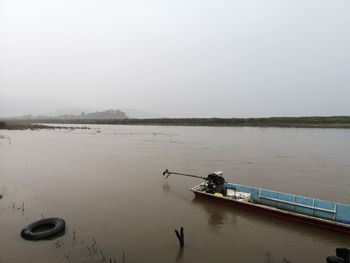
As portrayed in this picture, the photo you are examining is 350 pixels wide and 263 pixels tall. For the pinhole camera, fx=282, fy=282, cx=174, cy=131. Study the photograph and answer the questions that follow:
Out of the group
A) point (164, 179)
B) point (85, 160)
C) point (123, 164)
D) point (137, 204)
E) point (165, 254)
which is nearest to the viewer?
point (165, 254)

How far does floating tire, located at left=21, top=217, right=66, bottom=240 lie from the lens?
8.88 meters

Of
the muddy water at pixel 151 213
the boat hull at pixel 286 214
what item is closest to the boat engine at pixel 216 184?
the boat hull at pixel 286 214

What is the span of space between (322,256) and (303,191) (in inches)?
287

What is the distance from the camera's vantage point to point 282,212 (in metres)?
10.6

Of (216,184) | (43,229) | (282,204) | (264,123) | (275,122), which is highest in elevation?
(275,122)

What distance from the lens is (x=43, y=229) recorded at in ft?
32.1

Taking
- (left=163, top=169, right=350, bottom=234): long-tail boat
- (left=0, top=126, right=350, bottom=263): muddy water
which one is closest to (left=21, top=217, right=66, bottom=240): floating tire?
(left=0, top=126, right=350, bottom=263): muddy water

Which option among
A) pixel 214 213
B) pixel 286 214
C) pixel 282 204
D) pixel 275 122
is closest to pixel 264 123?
pixel 275 122

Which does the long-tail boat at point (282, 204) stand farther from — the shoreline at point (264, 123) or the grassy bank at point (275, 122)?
the grassy bank at point (275, 122)

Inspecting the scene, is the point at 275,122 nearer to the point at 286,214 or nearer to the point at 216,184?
the point at 216,184

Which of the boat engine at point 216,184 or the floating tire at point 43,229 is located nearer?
the floating tire at point 43,229

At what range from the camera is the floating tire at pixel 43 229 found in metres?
8.88

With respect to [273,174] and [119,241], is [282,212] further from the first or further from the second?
[273,174]

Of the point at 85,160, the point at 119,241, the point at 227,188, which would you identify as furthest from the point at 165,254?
the point at 85,160
